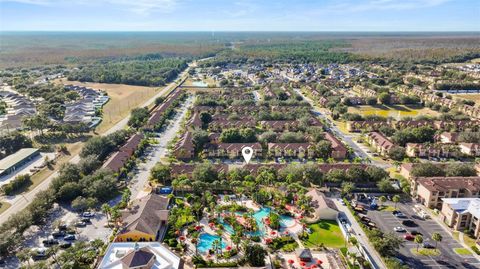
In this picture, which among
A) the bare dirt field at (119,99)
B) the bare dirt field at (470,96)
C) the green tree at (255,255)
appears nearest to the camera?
the green tree at (255,255)

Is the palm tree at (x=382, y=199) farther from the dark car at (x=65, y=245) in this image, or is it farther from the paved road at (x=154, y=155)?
the dark car at (x=65, y=245)

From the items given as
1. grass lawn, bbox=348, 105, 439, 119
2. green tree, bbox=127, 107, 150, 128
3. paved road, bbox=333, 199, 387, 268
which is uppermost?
green tree, bbox=127, 107, 150, 128

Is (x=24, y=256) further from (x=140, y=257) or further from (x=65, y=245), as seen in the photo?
(x=140, y=257)

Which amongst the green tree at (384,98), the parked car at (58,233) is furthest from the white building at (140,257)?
the green tree at (384,98)

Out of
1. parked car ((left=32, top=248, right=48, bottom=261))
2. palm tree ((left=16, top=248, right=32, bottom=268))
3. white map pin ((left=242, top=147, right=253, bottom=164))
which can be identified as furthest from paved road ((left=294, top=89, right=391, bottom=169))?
palm tree ((left=16, top=248, right=32, bottom=268))

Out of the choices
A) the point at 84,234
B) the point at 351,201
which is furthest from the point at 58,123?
the point at 351,201

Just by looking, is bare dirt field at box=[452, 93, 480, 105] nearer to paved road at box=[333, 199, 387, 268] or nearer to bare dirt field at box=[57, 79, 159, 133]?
paved road at box=[333, 199, 387, 268]
